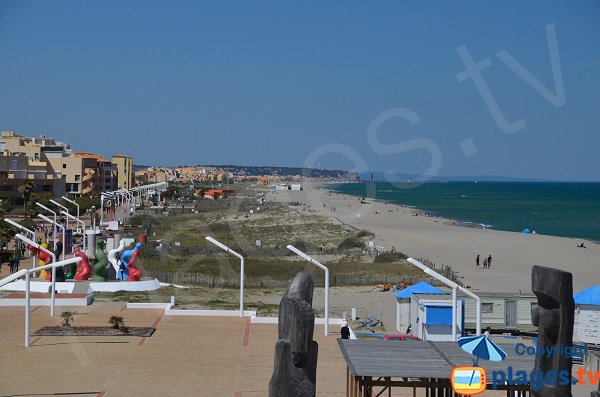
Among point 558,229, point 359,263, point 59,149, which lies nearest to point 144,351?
point 359,263

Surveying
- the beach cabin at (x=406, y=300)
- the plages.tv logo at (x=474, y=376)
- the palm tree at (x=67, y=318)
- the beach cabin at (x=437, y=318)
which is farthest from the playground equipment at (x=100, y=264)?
the plages.tv logo at (x=474, y=376)

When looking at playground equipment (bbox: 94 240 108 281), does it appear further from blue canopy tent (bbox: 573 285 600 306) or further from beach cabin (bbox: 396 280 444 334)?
blue canopy tent (bbox: 573 285 600 306)

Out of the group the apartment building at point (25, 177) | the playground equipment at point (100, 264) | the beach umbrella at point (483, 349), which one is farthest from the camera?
the apartment building at point (25, 177)

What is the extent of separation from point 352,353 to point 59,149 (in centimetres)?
10178

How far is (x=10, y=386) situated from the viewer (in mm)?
15164

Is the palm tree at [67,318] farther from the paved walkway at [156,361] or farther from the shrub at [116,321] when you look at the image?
the shrub at [116,321]

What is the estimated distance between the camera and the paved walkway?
15.3 m

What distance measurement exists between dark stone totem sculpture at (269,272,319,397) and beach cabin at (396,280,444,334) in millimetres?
14404

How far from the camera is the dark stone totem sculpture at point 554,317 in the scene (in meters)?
8.48

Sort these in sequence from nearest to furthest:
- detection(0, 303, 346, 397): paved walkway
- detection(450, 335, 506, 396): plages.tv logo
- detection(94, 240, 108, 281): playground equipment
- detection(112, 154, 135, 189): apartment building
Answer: detection(450, 335, 506, 396): plages.tv logo, detection(0, 303, 346, 397): paved walkway, detection(94, 240, 108, 281): playground equipment, detection(112, 154, 135, 189): apartment building

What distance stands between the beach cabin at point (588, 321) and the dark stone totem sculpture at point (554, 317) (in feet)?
43.8

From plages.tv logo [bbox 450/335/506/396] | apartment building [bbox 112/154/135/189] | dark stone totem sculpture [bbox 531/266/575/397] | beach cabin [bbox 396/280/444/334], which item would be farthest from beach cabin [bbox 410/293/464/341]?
apartment building [bbox 112/154/135/189]

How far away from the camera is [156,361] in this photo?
1761cm

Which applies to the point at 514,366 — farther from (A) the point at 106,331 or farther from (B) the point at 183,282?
(B) the point at 183,282
